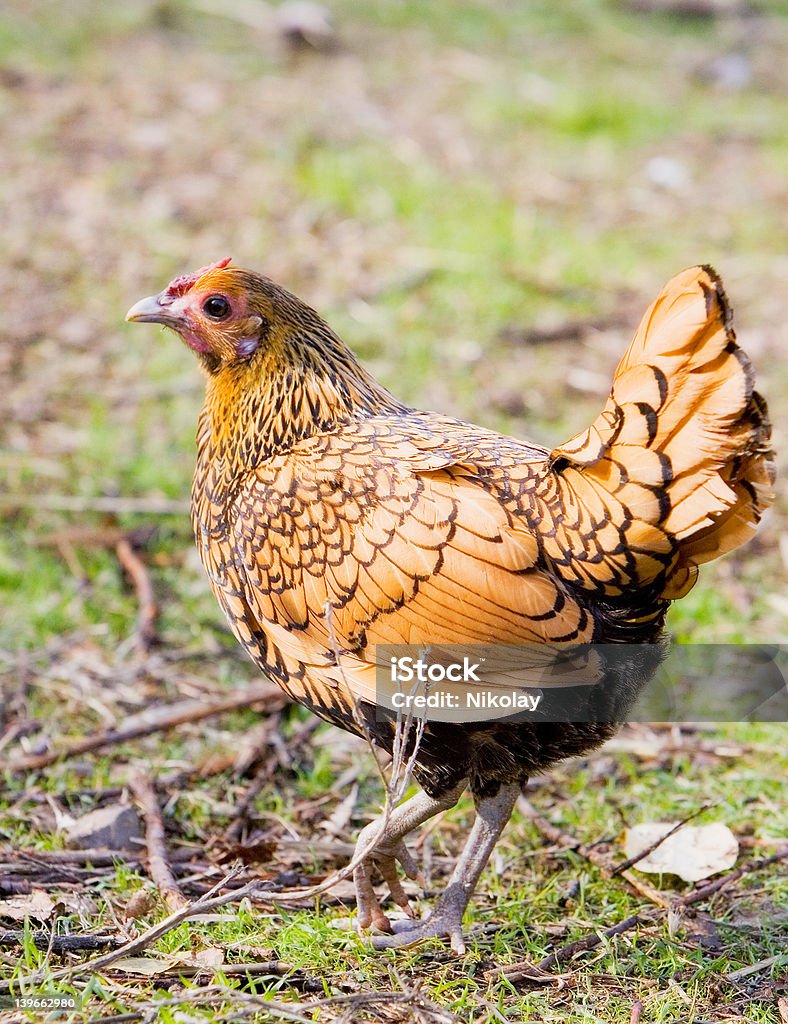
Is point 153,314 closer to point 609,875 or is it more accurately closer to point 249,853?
point 249,853

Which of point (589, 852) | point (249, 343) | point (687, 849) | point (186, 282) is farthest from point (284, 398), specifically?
point (687, 849)

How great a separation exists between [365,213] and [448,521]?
4.88m

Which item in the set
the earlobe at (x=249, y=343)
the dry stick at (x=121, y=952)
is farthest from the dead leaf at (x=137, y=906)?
the earlobe at (x=249, y=343)

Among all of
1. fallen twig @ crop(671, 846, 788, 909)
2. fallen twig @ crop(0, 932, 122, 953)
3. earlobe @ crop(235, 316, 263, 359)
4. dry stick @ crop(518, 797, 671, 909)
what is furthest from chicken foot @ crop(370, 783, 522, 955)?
earlobe @ crop(235, 316, 263, 359)

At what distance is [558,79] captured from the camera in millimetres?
9000

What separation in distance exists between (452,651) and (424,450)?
54cm

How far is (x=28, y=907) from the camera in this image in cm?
285

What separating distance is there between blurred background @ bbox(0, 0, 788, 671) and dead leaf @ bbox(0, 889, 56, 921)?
1399 mm

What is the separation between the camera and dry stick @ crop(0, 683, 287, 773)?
3.56 meters

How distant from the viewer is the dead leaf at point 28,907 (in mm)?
2816

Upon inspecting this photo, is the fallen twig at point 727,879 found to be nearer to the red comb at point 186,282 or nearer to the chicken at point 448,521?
the chicken at point 448,521

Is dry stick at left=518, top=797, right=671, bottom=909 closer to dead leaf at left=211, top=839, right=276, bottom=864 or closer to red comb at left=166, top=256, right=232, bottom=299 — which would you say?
dead leaf at left=211, top=839, right=276, bottom=864

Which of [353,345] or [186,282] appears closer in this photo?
[186,282]

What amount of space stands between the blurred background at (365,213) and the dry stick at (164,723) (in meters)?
0.44
